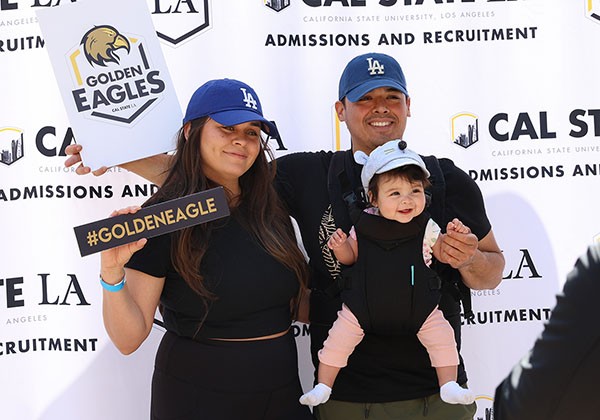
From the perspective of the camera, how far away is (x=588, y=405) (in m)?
0.75

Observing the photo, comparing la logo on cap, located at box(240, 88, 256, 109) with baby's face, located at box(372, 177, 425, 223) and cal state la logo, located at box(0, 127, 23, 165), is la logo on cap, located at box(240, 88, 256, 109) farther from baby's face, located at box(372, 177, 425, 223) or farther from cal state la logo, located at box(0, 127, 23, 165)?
cal state la logo, located at box(0, 127, 23, 165)

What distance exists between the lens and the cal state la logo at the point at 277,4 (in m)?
2.65

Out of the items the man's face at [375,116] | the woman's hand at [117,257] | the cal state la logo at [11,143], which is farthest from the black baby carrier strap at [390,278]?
the cal state la logo at [11,143]

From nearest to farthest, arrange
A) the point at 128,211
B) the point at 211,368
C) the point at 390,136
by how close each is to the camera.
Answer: the point at 128,211, the point at 211,368, the point at 390,136

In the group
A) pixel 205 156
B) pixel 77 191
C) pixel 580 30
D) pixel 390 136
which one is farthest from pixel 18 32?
pixel 580 30

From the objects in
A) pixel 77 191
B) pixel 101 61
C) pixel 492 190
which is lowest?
pixel 492 190

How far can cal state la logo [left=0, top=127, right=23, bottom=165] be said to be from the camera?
2.61m

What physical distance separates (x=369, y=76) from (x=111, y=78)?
33.4 inches

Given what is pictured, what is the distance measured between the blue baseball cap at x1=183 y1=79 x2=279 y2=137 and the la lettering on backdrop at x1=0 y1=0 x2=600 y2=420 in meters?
0.56

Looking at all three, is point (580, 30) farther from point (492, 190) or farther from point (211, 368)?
point (211, 368)

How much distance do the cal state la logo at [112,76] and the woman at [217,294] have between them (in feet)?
1.18

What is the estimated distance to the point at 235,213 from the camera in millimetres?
2076

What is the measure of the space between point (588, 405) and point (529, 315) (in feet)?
6.80

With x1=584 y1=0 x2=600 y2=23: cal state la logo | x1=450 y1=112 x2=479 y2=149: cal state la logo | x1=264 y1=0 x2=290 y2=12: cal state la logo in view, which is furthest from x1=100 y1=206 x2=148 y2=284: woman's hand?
x1=584 y1=0 x2=600 y2=23: cal state la logo
